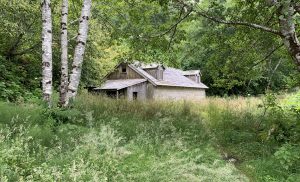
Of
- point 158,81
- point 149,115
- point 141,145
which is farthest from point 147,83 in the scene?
point 141,145

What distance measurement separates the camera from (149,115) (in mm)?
10461

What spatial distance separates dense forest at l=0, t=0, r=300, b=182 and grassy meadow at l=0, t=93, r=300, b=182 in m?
0.02

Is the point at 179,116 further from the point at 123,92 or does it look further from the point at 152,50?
the point at 123,92

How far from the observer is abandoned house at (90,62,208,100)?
33.6m

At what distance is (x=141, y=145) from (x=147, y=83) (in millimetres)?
28162

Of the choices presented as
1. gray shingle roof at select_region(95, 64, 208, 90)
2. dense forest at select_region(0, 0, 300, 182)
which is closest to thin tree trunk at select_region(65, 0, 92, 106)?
dense forest at select_region(0, 0, 300, 182)

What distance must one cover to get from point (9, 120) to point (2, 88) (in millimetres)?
5911

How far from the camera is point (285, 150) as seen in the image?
665 cm

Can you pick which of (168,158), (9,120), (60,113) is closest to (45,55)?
(60,113)

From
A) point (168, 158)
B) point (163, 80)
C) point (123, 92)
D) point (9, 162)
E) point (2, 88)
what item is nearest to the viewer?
point (9, 162)

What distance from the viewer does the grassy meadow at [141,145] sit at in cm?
498

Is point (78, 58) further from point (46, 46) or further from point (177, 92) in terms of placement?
point (177, 92)

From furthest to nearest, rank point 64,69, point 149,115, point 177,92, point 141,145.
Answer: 1. point 177,92
2. point 149,115
3. point 64,69
4. point 141,145

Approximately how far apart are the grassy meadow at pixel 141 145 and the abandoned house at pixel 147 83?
71.1ft
